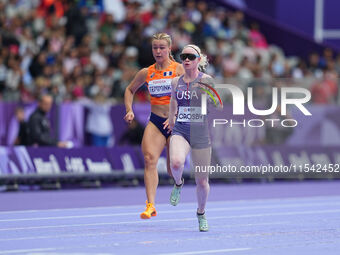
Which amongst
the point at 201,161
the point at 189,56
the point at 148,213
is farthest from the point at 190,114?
the point at 148,213

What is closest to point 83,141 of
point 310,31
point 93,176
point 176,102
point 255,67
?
point 93,176

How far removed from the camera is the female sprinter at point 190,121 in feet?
35.9

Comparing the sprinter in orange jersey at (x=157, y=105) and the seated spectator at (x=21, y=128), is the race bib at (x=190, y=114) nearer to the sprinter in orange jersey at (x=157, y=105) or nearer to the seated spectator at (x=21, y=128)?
the sprinter in orange jersey at (x=157, y=105)

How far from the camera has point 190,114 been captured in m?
11.0

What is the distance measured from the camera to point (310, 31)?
3334 cm

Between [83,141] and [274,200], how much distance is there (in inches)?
200

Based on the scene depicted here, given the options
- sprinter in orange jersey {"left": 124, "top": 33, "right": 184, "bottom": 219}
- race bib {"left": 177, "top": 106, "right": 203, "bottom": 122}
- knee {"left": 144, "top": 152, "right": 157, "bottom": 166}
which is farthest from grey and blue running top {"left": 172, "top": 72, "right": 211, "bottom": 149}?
knee {"left": 144, "top": 152, "right": 157, "bottom": 166}

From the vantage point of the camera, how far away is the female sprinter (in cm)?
1095

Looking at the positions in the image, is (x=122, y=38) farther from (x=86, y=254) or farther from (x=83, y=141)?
(x=86, y=254)

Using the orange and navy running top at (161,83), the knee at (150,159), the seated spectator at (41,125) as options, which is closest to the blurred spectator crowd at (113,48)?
the seated spectator at (41,125)

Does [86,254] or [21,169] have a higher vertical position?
[86,254]

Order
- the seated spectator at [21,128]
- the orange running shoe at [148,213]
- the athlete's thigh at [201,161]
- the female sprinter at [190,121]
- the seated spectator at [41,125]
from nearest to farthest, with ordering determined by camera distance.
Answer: the athlete's thigh at [201,161] < the female sprinter at [190,121] < the orange running shoe at [148,213] < the seated spectator at [41,125] < the seated spectator at [21,128]

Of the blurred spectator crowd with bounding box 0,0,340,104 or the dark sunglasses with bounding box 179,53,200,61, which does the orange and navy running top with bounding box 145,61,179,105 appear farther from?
the blurred spectator crowd with bounding box 0,0,340,104

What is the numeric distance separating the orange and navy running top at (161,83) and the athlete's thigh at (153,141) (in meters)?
0.37
